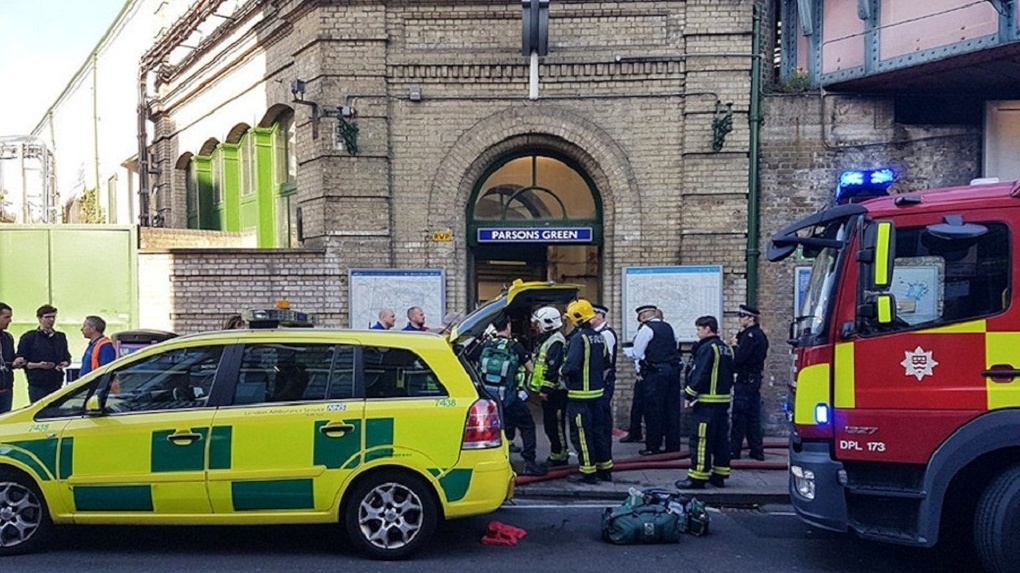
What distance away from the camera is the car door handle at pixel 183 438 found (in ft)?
17.0

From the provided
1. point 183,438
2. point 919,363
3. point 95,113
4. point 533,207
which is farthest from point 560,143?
point 95,113

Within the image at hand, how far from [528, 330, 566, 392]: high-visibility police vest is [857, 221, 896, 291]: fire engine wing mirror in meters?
3.47

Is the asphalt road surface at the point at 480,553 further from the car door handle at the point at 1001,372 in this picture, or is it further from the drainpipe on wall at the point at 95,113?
the drainpipe on wall at the point at 95,113

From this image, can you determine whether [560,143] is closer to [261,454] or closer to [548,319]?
[548,319]

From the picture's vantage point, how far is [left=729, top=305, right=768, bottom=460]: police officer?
26.4ft

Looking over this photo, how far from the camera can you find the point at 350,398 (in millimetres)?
5301

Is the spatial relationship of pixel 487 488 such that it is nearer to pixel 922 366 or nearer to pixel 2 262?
pixel 922 366

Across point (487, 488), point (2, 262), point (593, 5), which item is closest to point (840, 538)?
point (487, 488)

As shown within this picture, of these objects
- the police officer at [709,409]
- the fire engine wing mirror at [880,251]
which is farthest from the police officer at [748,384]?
the fire engine wing mirror at [880,251]

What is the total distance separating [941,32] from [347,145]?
7404mm

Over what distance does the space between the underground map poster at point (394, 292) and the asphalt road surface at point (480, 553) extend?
4147 mm

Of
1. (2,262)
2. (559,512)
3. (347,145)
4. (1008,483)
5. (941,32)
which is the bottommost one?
(559,512)

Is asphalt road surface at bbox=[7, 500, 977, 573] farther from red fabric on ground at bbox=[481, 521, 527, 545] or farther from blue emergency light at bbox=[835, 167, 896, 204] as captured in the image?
blue emergency light at bbox=[835, 167, 896, 204]

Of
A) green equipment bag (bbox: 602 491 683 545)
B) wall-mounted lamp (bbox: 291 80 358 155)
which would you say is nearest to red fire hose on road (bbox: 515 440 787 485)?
green equipment bag (bbox: 602 491 683 545)
